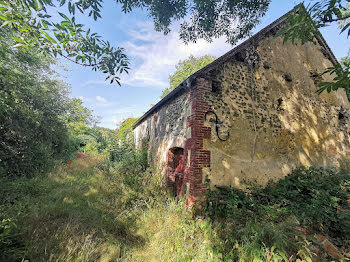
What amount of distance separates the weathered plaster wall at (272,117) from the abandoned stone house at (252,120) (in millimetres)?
28

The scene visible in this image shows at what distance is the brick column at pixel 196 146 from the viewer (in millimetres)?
4355

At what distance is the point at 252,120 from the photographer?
5.27 meters

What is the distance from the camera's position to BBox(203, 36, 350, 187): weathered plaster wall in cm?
486

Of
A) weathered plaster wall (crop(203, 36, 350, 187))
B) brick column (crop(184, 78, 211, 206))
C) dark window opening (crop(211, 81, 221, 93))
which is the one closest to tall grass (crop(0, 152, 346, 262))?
brick column (crop(184, 78, 211, 206))

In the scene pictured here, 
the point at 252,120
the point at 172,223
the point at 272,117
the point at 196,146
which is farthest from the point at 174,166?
the point at 272,117

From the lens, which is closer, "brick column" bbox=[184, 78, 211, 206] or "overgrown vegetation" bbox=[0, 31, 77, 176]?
"brick column" bbox=[184, 78, 211, 206]

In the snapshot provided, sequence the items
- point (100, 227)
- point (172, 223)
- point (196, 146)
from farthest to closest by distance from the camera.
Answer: point (196, 146)
point (100, 227)
point (172, 223)

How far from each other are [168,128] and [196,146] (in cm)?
224

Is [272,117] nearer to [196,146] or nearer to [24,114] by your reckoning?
[196,146]

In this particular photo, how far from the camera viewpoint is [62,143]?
34.7 feet

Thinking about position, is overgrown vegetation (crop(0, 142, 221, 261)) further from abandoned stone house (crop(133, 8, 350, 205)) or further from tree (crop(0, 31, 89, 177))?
tree (crop(0, 31, 89, 177))

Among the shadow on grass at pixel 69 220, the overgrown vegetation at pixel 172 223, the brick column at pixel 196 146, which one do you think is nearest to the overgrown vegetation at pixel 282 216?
the overgrown vegetation at pixel 172 223

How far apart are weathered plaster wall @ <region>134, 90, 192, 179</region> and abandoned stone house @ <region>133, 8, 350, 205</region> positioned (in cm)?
4

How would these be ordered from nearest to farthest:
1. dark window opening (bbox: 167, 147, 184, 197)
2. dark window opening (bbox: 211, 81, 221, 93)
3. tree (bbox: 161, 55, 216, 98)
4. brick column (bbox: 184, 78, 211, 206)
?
1. brick column (bbox: 184, 78, 211, 206)
2. dark window opening (bbox: 211, 81, 221, 93)
3. dark window opening (bbox: 167, 147, 184, 197)
4. tree (bbox: 161, 55, 216, 98)
